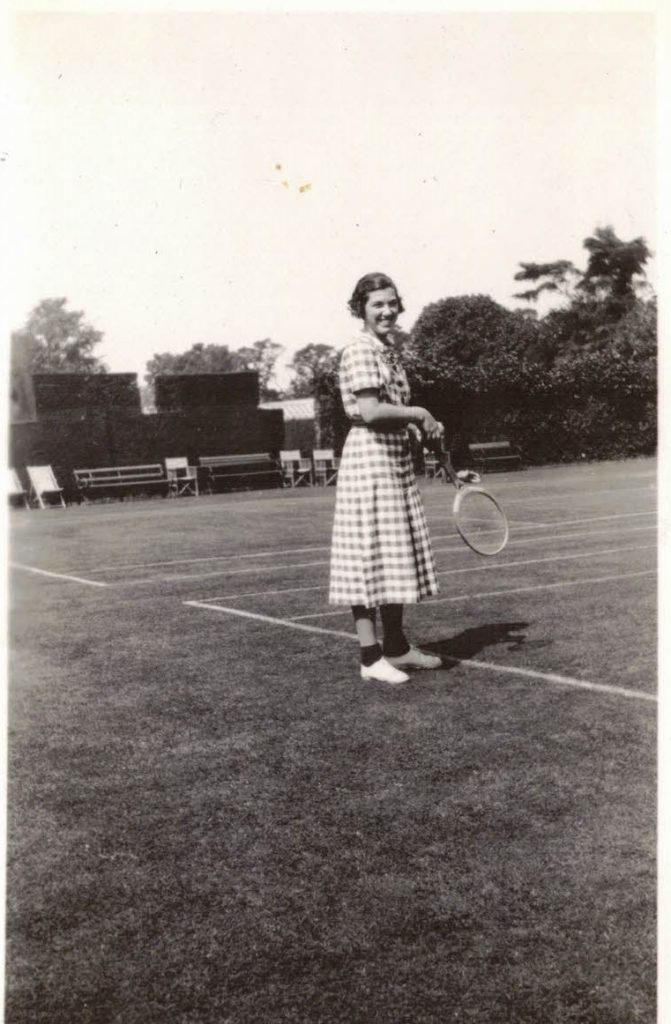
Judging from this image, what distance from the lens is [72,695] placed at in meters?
5.55

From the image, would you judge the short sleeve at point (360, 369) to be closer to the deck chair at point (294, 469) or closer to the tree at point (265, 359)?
the deck chair at point (294, 469)

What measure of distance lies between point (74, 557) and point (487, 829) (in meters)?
10.0

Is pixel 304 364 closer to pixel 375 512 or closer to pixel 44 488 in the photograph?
pixel 44 488

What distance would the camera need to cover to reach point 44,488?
1001 inches

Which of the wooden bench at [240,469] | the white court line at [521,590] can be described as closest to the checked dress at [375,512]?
the white court line at [521,590]

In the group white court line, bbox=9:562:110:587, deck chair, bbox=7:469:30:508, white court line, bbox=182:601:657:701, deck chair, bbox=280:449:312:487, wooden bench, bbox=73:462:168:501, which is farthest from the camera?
deck chair, bbox=280:449:312:487

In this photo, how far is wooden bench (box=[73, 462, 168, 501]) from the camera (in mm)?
26953

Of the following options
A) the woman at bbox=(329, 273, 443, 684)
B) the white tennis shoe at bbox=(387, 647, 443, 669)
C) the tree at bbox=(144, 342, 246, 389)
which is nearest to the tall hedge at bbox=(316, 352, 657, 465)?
the white tennis shoe at bbox=(387, 647, 443, 669)

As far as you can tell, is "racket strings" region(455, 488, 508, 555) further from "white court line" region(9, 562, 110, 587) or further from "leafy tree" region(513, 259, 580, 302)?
"leafy tree" region(513, 259, 580, 302)

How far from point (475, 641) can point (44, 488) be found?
20726 millimetres

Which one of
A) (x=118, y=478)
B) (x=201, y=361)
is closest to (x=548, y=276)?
(x=118, y=478)

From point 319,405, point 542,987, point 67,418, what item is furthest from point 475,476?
point 319,405

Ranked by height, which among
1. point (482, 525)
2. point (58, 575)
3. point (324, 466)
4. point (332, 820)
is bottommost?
point (332, 820)

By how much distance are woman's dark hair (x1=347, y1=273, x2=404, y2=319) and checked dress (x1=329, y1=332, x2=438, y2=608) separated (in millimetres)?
155
